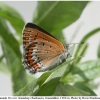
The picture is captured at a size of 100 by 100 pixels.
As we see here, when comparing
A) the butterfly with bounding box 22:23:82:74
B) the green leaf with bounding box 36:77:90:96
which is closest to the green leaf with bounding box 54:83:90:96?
the green leaf with bounding box 36:77:90:96

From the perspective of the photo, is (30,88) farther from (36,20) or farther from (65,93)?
(36,20)

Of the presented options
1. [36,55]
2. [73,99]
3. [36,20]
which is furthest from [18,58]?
[73,99]

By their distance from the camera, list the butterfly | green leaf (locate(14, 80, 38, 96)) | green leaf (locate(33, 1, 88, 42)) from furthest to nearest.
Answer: green leaf (locate(33, 1, 88, 42)) → the butterfly → green leaf (locate(14, 80, 38, 96))

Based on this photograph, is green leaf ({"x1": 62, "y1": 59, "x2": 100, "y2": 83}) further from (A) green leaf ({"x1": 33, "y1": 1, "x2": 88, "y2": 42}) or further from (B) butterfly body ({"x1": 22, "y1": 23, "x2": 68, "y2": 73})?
(A) green leaf ({"x1": 33, "y1": 1, "x2": 88, "y2": 42})

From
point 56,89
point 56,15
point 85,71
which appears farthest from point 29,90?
point 56,15

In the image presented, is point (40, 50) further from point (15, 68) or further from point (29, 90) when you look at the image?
point (29, 90)

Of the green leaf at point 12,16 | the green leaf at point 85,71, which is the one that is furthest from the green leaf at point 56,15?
the green leaf at point 85,71
